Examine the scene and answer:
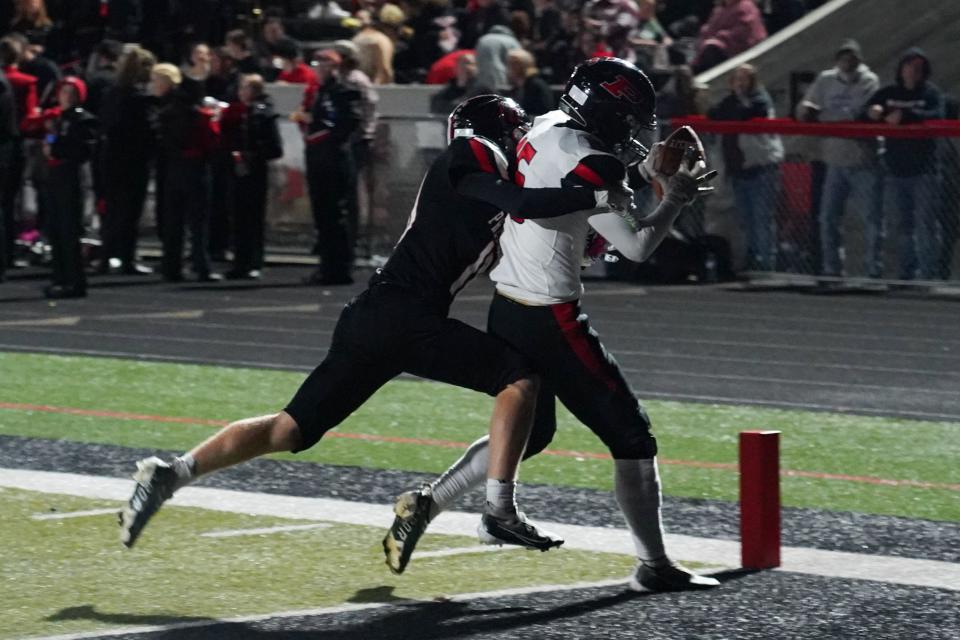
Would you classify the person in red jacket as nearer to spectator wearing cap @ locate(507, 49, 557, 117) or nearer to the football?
spectator wearing cap @ locate(507, 49, 557, 117)

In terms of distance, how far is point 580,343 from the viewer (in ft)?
22.1

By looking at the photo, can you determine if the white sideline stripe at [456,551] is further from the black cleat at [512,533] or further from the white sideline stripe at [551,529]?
the black cleat at [512,533]

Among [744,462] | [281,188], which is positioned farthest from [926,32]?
[744,462]

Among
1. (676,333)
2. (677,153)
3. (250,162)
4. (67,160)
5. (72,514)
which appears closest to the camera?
(677,153)

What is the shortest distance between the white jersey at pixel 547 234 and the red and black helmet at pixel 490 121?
3.8 inches

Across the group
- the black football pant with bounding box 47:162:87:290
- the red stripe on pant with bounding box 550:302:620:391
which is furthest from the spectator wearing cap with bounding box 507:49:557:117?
the red stripe on pant with bounding box 550:302:620:391

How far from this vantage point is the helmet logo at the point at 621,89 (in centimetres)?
664

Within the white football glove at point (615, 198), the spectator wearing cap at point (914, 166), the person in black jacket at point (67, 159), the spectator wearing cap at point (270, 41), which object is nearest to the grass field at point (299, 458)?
the white football glove at point (615, 198)

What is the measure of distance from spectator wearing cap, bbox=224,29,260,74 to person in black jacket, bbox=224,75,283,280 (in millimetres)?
1993

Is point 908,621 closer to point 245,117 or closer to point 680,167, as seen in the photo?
point 680,167

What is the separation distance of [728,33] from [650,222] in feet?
49.8

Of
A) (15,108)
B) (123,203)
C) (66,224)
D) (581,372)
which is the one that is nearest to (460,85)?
(123,203)

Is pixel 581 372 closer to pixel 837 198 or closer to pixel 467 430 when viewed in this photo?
pixel 467 430

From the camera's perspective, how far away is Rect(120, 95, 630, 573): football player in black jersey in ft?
22.0
